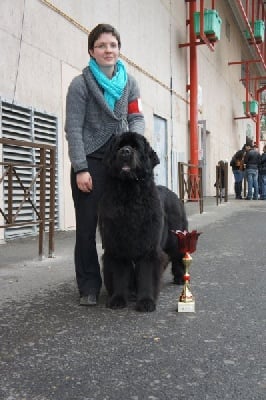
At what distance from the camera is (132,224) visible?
346 centimetres

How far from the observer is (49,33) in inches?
326

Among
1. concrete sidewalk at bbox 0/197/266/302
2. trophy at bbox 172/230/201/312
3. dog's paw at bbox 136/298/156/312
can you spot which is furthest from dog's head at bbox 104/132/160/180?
dog's paw at bbox 136/298/156/312

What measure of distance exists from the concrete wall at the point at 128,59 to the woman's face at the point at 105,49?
3.85 meters

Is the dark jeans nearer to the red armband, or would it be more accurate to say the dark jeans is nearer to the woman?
the woman

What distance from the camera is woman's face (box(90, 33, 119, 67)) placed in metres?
3.60

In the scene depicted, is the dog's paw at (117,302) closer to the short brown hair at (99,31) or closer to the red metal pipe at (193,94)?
the short brown hair at (99,31)

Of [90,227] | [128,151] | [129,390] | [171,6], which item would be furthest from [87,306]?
[171,6]

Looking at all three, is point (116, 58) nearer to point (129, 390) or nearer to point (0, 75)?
point (129, 390)

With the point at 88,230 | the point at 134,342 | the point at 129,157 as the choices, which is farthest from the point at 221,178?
the point at 134,342

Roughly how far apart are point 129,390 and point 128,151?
62.1 inches

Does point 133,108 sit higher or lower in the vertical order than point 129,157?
higher

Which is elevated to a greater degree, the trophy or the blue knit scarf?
the blue knit scarf

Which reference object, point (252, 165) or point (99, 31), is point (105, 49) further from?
point (252, 165)

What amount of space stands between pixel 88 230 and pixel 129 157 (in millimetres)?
759
